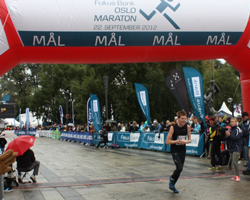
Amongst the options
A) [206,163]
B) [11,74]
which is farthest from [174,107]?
[11,74]

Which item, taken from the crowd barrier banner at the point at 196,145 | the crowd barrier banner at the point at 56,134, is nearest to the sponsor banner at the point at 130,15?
the crowd barrier banner at the point at 196,145

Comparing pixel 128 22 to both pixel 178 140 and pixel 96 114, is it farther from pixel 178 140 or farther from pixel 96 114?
pixel 96 114

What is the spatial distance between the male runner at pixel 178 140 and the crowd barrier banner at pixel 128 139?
13134 mm

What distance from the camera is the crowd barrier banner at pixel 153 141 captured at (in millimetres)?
18750

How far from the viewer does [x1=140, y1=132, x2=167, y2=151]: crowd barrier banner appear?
18.8 m

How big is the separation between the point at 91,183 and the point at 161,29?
13.6 feet

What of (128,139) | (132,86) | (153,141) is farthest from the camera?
(132,86)

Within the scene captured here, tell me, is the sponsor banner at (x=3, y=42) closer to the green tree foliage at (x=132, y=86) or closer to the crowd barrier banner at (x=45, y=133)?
the green tree foliage at (x=132, y=86)

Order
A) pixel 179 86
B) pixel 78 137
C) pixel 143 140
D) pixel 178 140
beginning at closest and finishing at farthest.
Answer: pixel 178 140
pixel 143 140
pixel 179 86
pixel 78 137

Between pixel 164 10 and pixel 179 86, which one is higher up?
pixel 164 10

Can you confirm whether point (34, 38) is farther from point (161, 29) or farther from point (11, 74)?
point (11, 74)

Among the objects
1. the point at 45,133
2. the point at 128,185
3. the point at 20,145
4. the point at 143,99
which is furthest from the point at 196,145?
the point at 45,133

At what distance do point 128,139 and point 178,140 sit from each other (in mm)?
14385

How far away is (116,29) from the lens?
904cm
